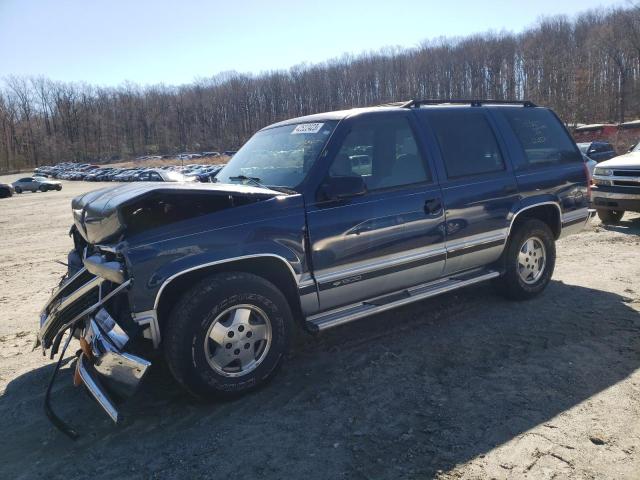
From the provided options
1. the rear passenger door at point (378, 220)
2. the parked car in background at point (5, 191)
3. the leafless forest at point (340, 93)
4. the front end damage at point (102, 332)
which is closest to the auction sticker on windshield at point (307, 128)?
the rear passenger door at point (378, 220)

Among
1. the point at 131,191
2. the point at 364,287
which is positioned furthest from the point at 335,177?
the point at 131,191

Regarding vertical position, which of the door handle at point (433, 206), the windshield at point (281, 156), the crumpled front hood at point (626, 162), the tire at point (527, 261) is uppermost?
the windshield at point (281, 156)

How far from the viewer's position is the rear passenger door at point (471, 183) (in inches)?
178

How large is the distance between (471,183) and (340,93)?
118 meters

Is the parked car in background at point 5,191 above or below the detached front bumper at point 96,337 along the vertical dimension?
above

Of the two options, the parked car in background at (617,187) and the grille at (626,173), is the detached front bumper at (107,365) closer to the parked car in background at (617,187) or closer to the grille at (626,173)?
the parked car in background at (617,187)

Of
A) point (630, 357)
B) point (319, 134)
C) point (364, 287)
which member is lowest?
point (630, 357)

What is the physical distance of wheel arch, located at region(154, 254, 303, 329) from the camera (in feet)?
10.9

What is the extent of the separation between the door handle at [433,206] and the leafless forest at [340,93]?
67473 mm

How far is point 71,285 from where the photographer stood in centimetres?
392

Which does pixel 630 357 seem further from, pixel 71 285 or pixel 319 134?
pixel 71 285

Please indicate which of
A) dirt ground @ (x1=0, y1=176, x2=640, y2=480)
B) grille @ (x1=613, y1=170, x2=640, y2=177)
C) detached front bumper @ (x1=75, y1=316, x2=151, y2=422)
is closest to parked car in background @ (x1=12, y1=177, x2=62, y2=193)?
dirt ground @ (x1=0, y1=176, x2=640, y2=480)

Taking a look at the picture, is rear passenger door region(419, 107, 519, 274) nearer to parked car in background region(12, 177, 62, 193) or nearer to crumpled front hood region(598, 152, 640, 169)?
crumpled front hood region(598, 152, 640, 169)

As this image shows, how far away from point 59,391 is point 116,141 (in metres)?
131
